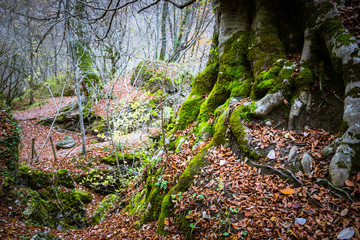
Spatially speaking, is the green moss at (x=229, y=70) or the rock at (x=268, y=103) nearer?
the rock at (x=268, y=103)

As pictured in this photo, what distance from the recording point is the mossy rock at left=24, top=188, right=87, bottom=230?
524cm

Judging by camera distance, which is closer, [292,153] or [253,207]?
[253,207]

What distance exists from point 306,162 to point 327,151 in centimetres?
32

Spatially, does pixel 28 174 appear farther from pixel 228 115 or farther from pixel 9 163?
pixel 228 115

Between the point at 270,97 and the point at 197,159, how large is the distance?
1.99 m

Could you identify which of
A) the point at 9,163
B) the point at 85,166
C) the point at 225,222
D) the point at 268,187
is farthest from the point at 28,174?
the point at 268,187

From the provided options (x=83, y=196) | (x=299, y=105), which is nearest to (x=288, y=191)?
(x=299, y=105)

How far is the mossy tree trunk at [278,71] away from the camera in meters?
2.54

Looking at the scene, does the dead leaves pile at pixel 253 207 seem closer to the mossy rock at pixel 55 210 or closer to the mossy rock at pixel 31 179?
the mossy rock at pixel 55 210

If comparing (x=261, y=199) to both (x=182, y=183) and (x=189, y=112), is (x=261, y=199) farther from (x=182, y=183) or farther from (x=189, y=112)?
(x=189, y=112)

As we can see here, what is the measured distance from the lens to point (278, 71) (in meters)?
3.61

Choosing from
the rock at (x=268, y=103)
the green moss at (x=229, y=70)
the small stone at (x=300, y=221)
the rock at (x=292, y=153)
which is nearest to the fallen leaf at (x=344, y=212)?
the small stone at (x=300, y=221)

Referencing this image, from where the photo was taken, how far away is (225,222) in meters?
2.59

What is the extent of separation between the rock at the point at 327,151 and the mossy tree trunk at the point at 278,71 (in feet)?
0.50
